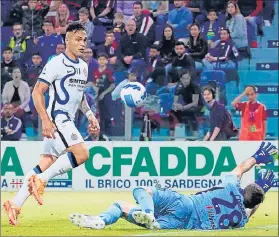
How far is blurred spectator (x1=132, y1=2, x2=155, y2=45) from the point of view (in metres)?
19.8

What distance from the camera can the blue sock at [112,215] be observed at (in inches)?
370

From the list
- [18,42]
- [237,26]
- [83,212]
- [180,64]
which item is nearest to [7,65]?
[18,42]

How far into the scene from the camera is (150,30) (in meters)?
19.9

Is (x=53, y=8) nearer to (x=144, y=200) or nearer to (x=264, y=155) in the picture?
(x=264, y=155)

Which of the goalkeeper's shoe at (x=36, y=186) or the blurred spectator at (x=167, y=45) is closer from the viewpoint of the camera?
the goalkeeper's shoe at (x=36, y=186)

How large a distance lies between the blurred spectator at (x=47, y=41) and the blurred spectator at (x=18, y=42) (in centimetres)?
23

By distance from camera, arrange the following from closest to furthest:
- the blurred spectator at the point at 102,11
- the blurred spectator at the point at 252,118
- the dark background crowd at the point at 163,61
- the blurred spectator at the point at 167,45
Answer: the blurred spectator at the point at 252,118 < the dark background crowd at the point at 163,61 < the blurred spectator at the point at 167,45 < the blurred spectator at the point at 102,11

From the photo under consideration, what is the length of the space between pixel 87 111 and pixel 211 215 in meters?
2.19

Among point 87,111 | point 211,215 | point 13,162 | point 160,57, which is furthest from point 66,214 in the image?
point 160,57

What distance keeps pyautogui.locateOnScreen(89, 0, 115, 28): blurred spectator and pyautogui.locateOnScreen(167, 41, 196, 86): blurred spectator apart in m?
2.20

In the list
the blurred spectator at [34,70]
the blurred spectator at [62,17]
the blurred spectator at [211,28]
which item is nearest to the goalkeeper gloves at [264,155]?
the blurred spectator at [34,70]

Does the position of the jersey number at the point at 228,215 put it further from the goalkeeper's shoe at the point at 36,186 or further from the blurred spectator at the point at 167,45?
the blurred spectator at the point at 167,45

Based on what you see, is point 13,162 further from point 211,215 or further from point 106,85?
point 211,215

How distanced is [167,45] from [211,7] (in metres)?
1.74
